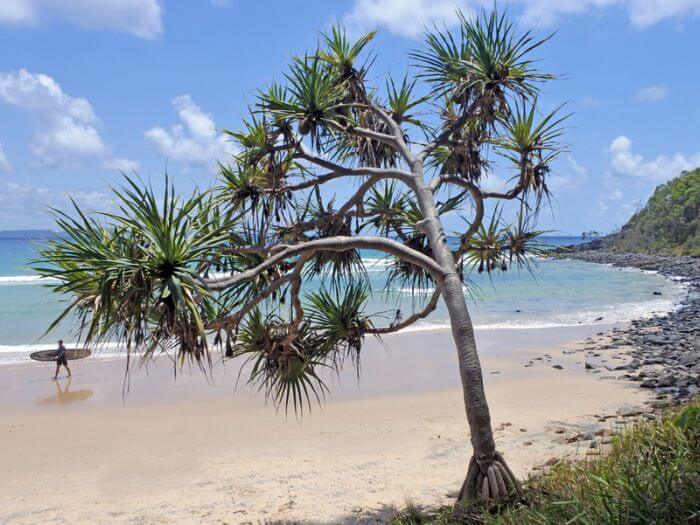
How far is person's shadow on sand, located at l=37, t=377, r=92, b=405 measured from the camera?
12930mm

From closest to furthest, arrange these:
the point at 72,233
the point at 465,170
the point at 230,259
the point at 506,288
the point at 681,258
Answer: the point at 72,233 < the point at 230,259 < the point at 465,170 < the point at 506,288 < the point at 681,258

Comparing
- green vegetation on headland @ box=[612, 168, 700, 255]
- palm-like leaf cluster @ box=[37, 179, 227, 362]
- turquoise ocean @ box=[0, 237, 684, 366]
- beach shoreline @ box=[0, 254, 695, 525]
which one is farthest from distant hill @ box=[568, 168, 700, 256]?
palm-like leaf cluster @ box=[37, 179, 227, 362]

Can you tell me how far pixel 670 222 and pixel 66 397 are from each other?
186 feet

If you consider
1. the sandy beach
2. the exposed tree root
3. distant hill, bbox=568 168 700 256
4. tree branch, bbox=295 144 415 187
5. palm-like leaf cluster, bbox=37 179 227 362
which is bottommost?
the sandy beach

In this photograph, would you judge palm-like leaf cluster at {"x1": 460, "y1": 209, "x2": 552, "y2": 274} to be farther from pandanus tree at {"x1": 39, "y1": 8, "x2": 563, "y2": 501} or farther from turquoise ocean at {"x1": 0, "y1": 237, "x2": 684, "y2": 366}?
turquoise ocean at {"x1": 0, "y1": 237, "x2": 684, "y2": 366}

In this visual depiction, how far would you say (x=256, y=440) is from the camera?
9.78 metres

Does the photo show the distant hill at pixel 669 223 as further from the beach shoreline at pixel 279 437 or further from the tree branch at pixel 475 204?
the tree branch at pixel 475 204

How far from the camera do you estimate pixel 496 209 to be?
5.60 metres

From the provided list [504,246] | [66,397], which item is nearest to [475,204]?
[504,246]

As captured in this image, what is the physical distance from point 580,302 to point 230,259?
90.8 ft

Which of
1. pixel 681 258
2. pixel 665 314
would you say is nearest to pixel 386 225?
pixel 665 314

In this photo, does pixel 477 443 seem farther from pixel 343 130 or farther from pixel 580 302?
pixel 580 302

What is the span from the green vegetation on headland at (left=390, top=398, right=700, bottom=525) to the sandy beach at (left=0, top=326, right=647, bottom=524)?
7.12ft

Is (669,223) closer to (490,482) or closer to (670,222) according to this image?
(670,222)
